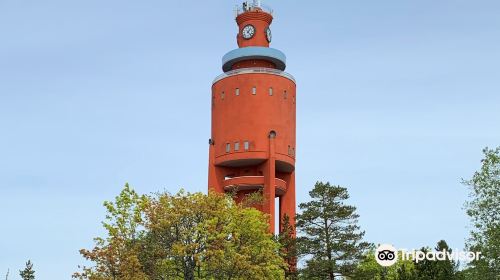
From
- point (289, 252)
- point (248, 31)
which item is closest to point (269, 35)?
point (248, 31)

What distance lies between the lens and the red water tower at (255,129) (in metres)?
84.9

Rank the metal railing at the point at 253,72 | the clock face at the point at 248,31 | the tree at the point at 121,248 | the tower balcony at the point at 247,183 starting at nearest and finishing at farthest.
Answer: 1. the tree at the point at 121,248
2. the tower balcony at the point at 247,183
3. the metal railing at the point at 253,72
4. the clock face at the point at 248,31

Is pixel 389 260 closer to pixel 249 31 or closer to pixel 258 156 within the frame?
pixel 258 156

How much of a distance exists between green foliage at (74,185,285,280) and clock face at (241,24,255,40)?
1729 inches

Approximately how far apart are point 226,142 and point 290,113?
27.5 feet

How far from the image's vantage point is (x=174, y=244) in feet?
156

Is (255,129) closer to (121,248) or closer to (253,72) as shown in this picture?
(253,72)

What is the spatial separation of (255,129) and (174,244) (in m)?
39.0

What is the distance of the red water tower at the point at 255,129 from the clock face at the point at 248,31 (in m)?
2.05

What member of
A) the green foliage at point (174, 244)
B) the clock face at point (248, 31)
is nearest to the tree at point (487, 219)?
the green foliage at point (174, 244)

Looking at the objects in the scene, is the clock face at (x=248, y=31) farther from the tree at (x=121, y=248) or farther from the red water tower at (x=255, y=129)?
the tree at (x=121, y=248)

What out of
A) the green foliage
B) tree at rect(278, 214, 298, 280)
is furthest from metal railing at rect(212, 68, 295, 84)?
the green foliage

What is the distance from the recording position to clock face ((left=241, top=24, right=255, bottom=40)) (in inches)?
3627

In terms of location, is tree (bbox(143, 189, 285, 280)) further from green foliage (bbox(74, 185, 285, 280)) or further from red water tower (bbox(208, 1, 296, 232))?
red water tower (bbox(208, 1, 296, 232))
